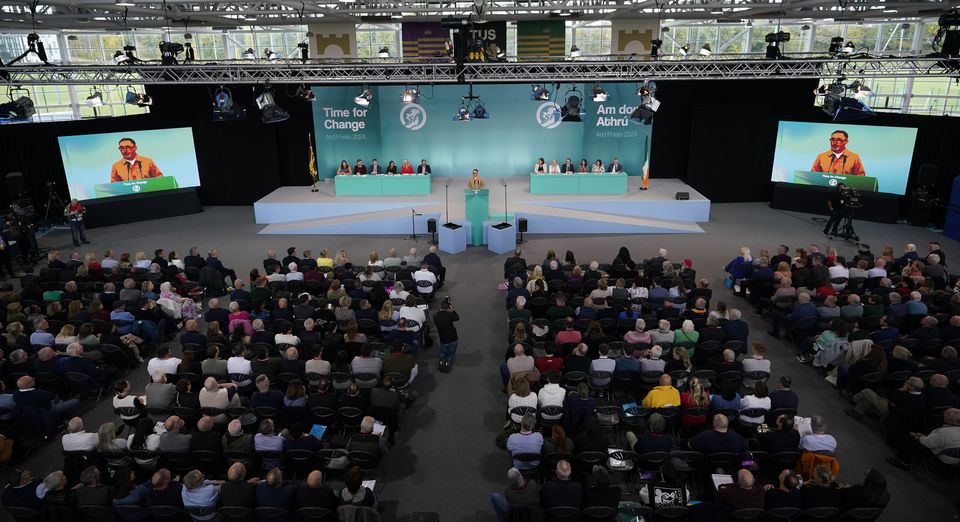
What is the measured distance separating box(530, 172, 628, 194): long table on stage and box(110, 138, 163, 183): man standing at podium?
446 inches

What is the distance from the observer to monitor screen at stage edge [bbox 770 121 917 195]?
16609 millimetres

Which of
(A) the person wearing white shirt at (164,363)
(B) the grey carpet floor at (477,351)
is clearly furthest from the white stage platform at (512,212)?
(A) the person wearing white shirt at (164,363)

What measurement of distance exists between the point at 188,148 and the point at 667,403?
Result: 55.5 ft

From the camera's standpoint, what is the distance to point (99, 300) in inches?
381

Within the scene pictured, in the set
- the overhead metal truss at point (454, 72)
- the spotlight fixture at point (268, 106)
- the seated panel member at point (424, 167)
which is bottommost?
the seated panel member at point (424, 167)

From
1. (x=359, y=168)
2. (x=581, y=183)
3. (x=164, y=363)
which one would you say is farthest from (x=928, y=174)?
(x=164, y=363)

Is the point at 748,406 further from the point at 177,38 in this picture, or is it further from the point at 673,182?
the point at 177,38

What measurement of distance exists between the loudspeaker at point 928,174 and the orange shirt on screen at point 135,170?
21037 millimetres

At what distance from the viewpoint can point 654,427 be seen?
6.33 meters

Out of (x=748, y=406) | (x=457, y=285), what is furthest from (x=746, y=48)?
(x=748, y=406)

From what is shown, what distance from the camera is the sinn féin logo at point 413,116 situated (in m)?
19.7

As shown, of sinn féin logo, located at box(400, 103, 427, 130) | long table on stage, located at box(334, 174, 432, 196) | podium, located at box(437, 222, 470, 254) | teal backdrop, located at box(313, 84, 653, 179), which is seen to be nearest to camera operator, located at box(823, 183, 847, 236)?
teal backdrop, located at box(313, 84, 653, 179)

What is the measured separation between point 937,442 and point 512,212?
36.6 feet

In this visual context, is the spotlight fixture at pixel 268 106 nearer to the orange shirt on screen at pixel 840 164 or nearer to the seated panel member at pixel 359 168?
the seated panel member at pixel 359 168
